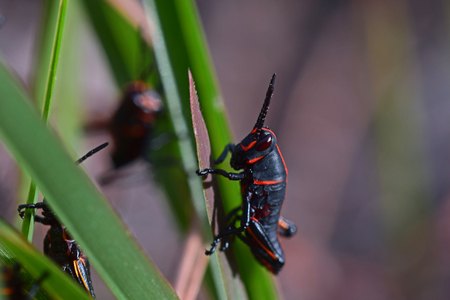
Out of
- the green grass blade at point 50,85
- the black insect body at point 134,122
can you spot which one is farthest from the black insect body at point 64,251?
the black insect body at point 134,122

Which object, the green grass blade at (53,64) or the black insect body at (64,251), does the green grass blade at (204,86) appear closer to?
the green grass blade at (53,64)

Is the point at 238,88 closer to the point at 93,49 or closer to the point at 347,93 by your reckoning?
the point at 347,93

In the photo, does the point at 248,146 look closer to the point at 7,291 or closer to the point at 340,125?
the point at 7,291

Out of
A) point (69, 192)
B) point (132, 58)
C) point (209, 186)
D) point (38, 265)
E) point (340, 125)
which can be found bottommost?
point (340, 125)

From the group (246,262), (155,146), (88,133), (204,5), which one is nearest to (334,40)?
(204,5)

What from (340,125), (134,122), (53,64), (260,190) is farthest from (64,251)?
(340,125)

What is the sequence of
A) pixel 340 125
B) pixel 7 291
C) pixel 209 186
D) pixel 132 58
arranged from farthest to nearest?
pixel 340 125, pixel 132 58, pixel 209 186, pixel 7 291

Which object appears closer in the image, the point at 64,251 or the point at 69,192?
the point at 69,192
